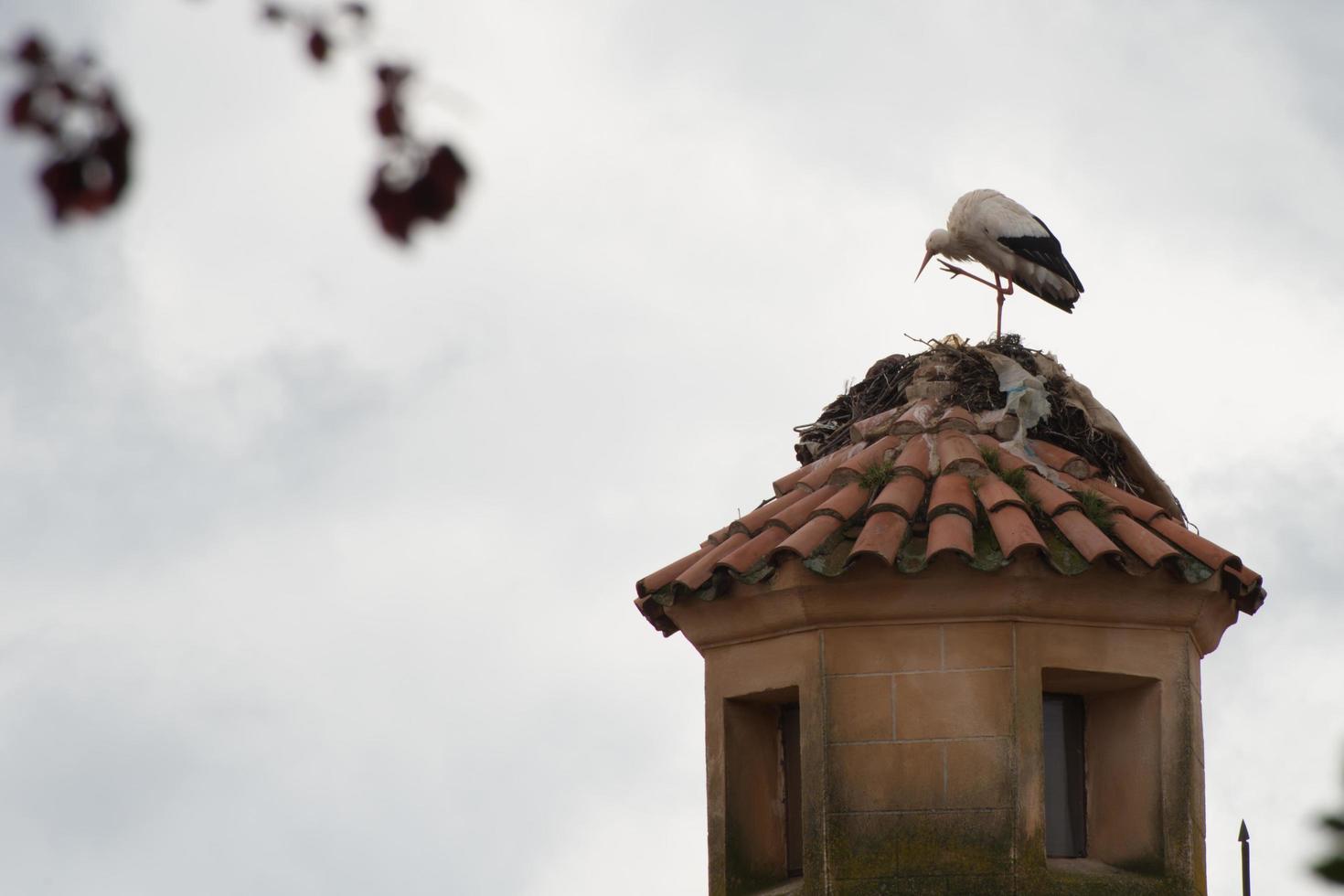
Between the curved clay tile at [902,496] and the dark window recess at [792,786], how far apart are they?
1.06m

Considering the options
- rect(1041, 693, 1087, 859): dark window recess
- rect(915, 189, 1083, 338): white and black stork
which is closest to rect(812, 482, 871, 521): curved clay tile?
rect(1041, 693, 1087, 859): dark window recess

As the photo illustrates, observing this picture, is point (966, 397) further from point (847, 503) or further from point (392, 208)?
point (392, 208)

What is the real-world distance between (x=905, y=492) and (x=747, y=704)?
120cm

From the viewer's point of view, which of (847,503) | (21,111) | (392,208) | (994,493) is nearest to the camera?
(21,111)

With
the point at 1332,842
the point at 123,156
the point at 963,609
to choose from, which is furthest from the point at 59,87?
the point at 963,609

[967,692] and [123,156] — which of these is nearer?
[123,156]

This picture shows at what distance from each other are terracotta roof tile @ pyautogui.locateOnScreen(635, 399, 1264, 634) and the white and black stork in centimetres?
313

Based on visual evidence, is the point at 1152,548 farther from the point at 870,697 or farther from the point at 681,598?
the point at 681,598

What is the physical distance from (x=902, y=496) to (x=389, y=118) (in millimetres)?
6168

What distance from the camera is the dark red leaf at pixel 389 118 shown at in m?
2.85

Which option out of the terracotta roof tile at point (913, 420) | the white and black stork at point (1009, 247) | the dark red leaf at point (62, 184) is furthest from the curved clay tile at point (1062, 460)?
the dark red leaf at point (62, 184)

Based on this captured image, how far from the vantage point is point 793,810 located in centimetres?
931

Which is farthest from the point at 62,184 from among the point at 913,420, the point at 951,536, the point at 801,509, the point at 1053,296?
the point at 1053,296

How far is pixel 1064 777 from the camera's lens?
9055mm
